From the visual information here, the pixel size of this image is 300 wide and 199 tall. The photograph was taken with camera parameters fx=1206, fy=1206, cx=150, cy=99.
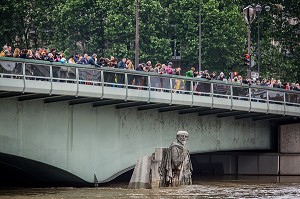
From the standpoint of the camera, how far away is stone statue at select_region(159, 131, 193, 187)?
54812mm

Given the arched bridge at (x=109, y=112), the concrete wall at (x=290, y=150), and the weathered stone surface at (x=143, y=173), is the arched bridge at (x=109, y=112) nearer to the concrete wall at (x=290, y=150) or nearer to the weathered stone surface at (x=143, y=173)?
the concrete wall at (x=290, y=150)

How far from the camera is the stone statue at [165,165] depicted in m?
54.8

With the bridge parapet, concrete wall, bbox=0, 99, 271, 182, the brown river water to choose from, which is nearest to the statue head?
the brown river water

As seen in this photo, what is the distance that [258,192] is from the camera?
184 feet

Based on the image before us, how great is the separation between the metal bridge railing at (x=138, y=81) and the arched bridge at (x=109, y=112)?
0.04 meters

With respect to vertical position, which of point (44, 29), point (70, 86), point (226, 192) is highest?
point (44, 29)

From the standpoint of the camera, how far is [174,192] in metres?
52.7

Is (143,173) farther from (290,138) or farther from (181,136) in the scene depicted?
(290,138)

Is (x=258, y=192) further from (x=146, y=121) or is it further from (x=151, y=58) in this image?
(x=151, y=58)

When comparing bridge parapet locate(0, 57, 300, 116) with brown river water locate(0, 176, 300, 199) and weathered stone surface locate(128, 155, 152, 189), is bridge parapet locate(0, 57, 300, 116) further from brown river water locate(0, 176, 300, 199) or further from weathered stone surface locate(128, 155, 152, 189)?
brown river water locate(0, 176, 300, 199)

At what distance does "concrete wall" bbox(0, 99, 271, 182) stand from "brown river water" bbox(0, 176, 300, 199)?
1.46 metres

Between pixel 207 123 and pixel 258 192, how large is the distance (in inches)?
459

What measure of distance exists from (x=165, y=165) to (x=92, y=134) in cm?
537

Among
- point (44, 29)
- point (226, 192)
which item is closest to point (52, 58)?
point (226, 192)
